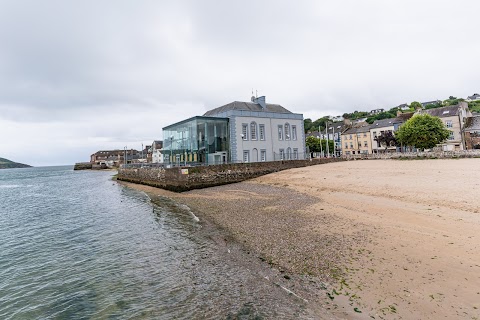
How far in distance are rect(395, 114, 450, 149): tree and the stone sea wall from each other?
23.5 metres

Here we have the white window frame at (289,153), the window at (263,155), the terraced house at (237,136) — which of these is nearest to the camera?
the terraced house at (237,136)

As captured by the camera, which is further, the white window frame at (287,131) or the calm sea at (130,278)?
the white window frame at (287,131)

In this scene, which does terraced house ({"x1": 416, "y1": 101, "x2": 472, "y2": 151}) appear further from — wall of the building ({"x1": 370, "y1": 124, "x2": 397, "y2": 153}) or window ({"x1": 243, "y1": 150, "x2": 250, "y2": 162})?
window ({"x1": 243, "y1": 150, "x2": 250, "y2": 162})

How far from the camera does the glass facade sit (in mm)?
35281

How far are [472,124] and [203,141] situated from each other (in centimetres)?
5882

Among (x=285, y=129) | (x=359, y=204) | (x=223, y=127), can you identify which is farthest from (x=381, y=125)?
(x=359, y=204)

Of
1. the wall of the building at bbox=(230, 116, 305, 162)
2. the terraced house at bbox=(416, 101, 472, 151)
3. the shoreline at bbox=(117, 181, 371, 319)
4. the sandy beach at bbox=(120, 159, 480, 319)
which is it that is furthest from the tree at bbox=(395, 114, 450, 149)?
the shoreline at bbox=(117, 181, 371, 319)

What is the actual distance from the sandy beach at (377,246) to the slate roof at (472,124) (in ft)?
172

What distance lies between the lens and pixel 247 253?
355 inches

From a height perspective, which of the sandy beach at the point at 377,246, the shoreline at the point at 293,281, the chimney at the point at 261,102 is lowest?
the shoreline at the point at 293,281

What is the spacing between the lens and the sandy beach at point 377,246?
552 cm

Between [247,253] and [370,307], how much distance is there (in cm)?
434

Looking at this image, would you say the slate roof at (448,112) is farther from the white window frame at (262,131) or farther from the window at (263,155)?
the window at (263,155)

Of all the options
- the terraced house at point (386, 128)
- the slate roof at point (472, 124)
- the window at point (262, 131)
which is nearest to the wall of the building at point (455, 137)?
the slate roof at point (472, 124)
